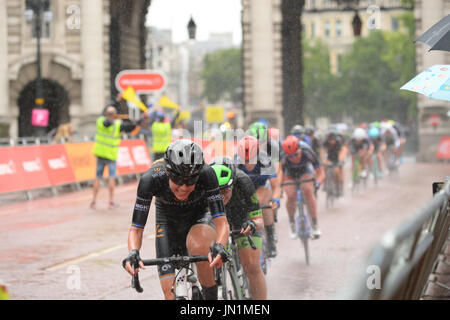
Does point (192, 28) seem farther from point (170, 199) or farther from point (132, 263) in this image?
point (132, 263)

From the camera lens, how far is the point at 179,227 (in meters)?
5.78

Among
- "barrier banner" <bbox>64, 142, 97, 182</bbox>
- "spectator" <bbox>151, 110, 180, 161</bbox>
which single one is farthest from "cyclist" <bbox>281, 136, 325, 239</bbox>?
"barrier banner" <bbox>64, 142, 97, 182</bbox>

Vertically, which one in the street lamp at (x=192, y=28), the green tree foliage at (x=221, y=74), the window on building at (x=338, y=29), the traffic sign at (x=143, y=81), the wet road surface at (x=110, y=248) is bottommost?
the wet road surface at (x=110, y=248)

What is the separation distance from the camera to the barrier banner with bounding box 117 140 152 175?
2266 cm

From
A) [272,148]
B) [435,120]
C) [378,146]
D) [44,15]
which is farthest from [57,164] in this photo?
[435,120]

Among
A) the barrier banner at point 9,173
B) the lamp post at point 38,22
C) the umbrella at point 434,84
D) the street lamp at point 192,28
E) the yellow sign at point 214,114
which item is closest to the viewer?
the umbrella at point 434,84

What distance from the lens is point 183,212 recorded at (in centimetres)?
575

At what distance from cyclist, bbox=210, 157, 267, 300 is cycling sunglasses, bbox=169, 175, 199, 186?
1564 mm

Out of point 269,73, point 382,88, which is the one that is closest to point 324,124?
point 382,88

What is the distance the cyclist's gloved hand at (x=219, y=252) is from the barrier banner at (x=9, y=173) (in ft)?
41.9

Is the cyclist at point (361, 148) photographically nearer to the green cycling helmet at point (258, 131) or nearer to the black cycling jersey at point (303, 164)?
the black cycling jersey at point (303, 164)

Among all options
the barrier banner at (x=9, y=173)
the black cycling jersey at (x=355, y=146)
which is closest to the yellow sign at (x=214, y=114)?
the black cycling jersey at (x=355, y=146)

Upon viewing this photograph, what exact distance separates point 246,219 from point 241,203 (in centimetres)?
16

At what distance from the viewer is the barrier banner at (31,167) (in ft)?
59.9
